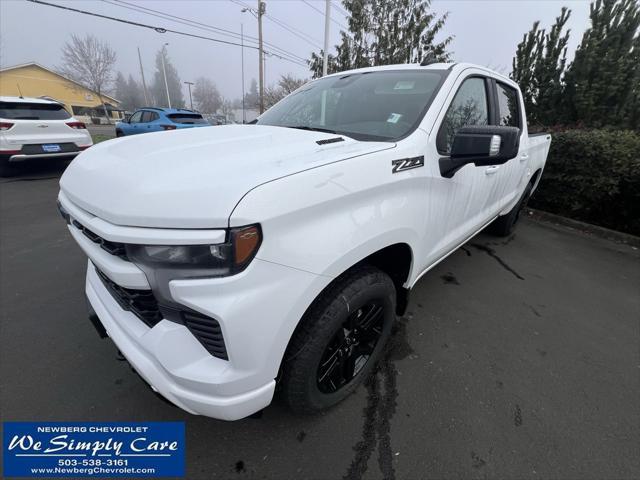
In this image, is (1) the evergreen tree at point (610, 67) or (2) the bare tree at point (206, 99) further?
(2) the bare tree at point (206, 99)

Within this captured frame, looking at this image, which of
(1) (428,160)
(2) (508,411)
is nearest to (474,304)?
(2) (508,411)

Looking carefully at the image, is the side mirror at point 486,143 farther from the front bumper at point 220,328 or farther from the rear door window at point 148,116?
the rear door window at point 148,116

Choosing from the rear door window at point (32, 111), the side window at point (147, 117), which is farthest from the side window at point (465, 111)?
the side window at point (147, 117)

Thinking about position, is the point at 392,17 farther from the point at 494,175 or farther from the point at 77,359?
the point at 77,359

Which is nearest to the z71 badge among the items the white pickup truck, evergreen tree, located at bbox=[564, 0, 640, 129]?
the white pickup truck

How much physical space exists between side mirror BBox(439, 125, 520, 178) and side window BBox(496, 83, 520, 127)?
1371mm

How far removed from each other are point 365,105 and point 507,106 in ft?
5.74

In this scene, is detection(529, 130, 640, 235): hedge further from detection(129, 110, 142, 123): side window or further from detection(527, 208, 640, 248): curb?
detection(129, 110, 142, 123): side window

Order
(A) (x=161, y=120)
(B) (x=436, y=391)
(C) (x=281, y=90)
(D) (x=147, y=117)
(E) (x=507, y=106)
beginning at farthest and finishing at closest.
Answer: (C) (x=281, y=90)
(D) (x=147, y=117)
(A) (x=161, y=120)
(E) (x=507, y=106)
(B) (x=436, y=391)

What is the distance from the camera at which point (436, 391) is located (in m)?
1.91

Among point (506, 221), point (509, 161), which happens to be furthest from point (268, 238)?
point (506, 221)

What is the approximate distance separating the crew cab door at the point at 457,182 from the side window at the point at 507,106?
1.02 feet

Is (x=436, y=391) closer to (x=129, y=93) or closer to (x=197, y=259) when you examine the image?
(x=197, y=259)

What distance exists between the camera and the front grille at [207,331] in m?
1.04
